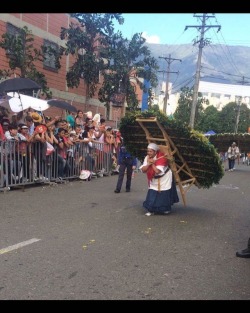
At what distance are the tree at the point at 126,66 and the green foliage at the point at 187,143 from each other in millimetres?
10989

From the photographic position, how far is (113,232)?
6.13 meters

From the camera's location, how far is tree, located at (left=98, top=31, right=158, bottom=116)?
63.2ft

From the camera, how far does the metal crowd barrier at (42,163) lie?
30.1 feet

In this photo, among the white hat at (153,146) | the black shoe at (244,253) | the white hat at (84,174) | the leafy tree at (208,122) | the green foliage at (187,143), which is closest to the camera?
the black shoe at (244,253)

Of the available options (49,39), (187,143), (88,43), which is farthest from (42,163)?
(49,39)

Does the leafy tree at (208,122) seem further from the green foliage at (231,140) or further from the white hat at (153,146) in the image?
the white hat at (153,146)

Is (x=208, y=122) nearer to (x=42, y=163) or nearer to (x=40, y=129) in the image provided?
(x=42, y=163)

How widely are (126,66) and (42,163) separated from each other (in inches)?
425

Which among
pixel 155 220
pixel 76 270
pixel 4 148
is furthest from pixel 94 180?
pixel 76 270

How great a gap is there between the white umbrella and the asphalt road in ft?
8.80

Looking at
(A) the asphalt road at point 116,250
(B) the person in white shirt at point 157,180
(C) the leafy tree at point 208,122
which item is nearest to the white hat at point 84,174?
(A) the asphalt road at point 116,250

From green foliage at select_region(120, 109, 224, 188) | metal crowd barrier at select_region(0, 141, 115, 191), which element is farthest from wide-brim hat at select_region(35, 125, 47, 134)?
green foliage at select_region(120, 109, 224, 188)
